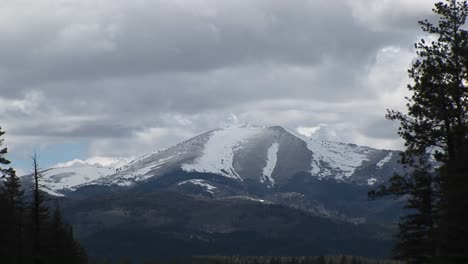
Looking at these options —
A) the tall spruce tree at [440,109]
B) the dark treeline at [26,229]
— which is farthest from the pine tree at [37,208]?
the tall spruce tree at [440,109]

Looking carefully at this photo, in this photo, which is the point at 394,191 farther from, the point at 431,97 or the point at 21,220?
the point at 21,220

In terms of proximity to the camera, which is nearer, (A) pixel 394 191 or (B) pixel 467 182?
(B) pixel 467 182

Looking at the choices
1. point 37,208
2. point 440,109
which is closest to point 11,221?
point 37,208

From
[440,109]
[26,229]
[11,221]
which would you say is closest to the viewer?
[440,109]

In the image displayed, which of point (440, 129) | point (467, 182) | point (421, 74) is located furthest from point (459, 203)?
point (421, 74)

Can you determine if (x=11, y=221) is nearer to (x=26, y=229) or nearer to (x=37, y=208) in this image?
(x=37, y=208)

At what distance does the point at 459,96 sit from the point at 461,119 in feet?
4.09

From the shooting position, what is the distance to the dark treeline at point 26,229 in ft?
256

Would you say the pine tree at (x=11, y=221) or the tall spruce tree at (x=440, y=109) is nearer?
the tall spruce tree at (x=440, y=109)

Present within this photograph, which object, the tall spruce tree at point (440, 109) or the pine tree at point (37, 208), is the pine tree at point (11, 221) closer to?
the pine tree at point (37, 208)

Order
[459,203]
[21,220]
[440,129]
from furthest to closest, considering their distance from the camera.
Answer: [21,220], [440,129], [459,203]

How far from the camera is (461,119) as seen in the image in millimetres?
45844

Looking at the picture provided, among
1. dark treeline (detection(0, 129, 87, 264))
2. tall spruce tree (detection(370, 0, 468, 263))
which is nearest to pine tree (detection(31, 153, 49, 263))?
dark treeline (detection(0, 129, 87, 264))

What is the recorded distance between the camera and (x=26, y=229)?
98.6 metres
